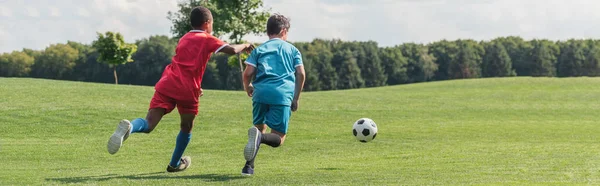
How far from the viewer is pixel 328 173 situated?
379 inches

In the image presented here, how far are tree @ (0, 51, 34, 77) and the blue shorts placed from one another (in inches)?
4171

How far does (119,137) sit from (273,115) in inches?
69.2

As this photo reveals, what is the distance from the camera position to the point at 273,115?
28.8 ft

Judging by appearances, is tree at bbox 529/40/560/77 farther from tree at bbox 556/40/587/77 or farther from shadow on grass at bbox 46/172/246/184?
shadow on grass at bbox 46/172/246/184

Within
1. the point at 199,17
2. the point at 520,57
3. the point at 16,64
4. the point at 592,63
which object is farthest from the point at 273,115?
the point at 520,57

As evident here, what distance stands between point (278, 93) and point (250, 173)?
1.07 meters

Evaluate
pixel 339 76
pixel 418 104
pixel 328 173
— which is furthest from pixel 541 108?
pixel 339 76

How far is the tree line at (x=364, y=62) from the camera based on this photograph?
340 ft

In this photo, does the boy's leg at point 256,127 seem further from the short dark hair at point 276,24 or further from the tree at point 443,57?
the tree at point 443,57

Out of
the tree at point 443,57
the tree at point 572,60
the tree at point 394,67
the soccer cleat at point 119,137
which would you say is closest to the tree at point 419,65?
the tree at point 394,67

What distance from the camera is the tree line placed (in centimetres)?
10375

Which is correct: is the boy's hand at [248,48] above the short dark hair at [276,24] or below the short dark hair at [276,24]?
below

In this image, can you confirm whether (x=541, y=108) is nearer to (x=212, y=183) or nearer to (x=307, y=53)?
(x=212, y=183)

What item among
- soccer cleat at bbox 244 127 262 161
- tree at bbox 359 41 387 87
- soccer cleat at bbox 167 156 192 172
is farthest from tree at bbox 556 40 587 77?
soccer cleat at bbox 244 127 262 161
